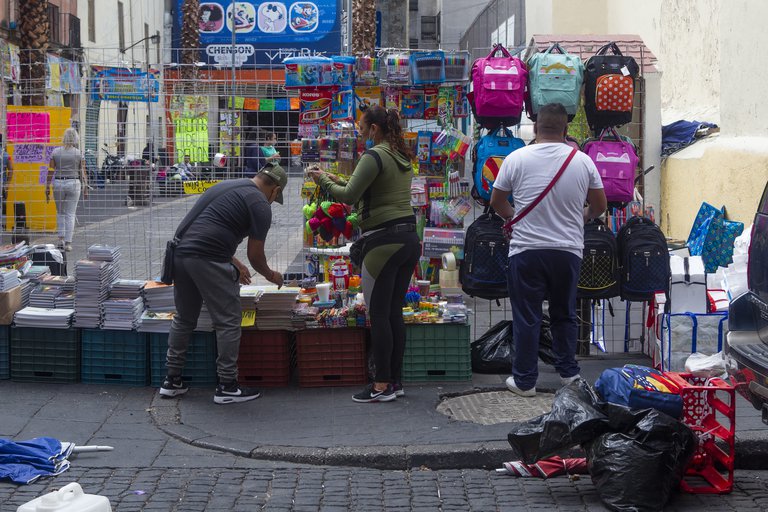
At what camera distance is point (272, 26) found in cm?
3388

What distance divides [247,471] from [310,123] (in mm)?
3594

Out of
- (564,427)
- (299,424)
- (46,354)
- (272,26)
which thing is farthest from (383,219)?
(272,26)

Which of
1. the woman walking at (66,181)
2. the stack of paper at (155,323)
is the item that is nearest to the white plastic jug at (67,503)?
the stack of paper at (155,323)

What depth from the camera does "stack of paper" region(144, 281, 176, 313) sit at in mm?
7184

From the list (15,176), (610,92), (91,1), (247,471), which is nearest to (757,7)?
(610,92)

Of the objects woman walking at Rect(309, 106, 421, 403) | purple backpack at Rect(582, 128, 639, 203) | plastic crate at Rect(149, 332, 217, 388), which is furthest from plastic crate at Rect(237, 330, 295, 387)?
purple backpack at Rect(582, 128, 639, 203)

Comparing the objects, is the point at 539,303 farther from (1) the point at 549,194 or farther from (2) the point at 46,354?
(2) the point at 46,354

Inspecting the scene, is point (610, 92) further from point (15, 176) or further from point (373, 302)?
point (15, 176)

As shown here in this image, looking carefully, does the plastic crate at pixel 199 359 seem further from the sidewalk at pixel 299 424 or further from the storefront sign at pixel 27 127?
the storefront sign at pixel 27 127

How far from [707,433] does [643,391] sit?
49 centimetres

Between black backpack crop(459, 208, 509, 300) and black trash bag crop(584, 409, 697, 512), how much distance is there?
8.14 feet

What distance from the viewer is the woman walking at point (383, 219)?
6312mm

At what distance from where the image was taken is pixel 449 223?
8164mm

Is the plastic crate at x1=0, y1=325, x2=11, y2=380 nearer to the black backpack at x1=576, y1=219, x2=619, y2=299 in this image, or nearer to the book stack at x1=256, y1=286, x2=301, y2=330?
the book stack at x1=256, y1=286, x2=301, y2=330
